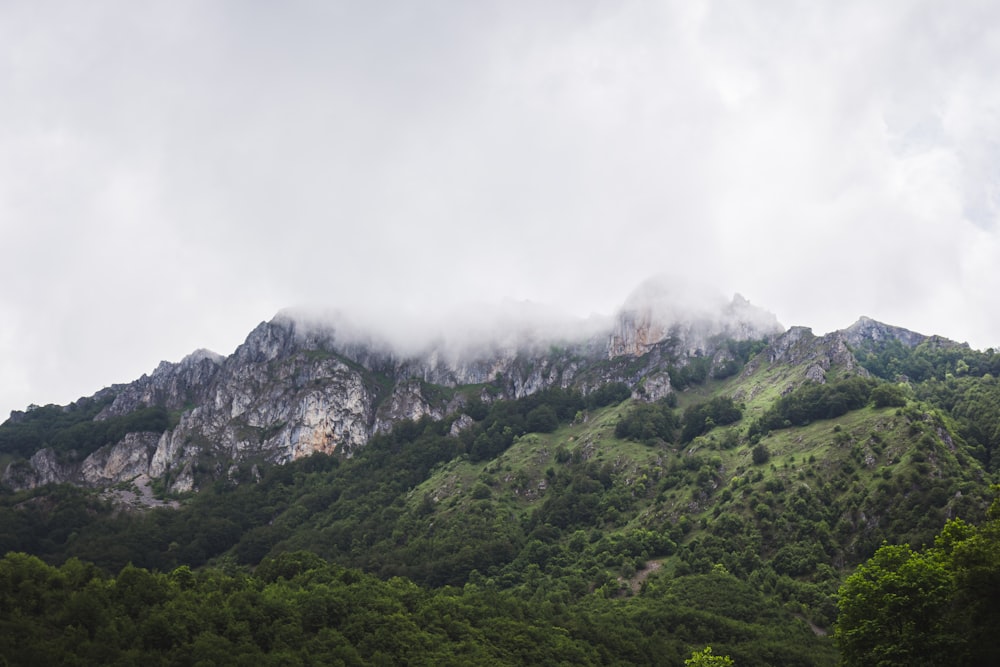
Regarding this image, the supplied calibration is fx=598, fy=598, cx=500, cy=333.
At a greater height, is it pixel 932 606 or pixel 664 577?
pixel 932 606

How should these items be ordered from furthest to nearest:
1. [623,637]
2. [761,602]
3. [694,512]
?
1. [694,512]
2. [761,602]
3. [623,637]

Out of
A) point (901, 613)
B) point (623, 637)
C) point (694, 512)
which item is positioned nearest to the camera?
point (901, 613)

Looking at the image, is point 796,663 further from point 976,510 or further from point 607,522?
point 607,522

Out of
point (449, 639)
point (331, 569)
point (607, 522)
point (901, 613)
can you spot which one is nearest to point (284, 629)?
point (449, 639)

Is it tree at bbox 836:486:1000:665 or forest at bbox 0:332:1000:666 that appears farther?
forest at bbox 0:332:1000:666

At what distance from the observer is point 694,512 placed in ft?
565

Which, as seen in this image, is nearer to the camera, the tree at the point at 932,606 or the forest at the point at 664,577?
the tree at the point at 932,606

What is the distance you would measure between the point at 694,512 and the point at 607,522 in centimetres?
2841

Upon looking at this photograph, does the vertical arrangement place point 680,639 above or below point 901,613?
below

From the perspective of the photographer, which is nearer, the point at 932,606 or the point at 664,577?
the point at 932,606

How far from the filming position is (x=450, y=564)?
173 meters

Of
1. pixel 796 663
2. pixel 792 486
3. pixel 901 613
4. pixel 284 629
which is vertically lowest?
pixel 796 663

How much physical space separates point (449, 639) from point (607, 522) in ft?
318

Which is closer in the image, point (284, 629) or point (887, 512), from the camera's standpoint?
point (284, 629)
